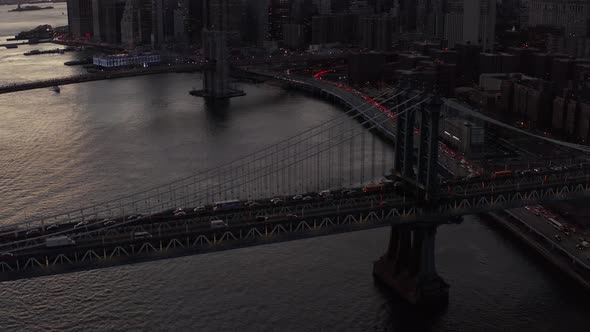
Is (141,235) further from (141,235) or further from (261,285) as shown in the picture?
(261,285)

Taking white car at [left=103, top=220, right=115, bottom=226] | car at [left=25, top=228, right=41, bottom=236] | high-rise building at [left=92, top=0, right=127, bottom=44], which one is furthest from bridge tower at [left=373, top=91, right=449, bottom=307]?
high-rise building at [left=92, top=0, right=127, bottom=44]

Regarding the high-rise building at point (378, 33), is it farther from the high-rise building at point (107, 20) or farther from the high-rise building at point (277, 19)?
the high-rise building at point (107, 20)

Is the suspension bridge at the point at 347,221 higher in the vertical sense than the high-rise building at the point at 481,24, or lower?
lower

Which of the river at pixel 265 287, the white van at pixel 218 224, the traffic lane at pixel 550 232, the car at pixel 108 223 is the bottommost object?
the river at pixel 265 287

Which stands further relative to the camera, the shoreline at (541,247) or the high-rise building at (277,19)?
the high-rise building at (277,19)

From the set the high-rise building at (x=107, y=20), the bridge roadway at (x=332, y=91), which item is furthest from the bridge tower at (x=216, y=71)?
the high-rise building at (x=107, y=20)

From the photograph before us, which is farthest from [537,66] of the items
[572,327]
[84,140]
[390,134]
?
[572,327]
